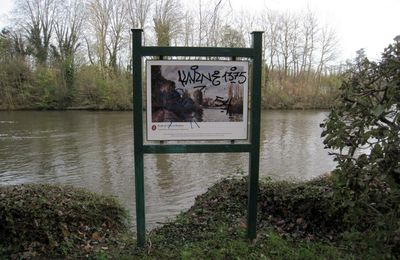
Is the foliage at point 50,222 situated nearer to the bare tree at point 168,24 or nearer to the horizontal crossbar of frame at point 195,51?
the horizontal crossbar of frame at point 195,51

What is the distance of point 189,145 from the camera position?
10.1 feet

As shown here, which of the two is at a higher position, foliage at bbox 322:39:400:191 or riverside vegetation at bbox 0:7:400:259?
foliage at bbox 322:39:400:191

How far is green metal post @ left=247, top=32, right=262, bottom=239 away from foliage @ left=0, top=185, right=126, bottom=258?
4.70 feet

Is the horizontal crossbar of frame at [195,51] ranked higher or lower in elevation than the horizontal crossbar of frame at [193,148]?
higher

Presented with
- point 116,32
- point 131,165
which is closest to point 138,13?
point 116,32

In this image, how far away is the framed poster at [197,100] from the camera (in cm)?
306

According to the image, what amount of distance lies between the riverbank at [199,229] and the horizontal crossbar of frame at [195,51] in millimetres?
1380

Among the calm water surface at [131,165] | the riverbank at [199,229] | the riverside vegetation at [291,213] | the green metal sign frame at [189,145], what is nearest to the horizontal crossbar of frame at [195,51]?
the green metal sign frame at [189,145]

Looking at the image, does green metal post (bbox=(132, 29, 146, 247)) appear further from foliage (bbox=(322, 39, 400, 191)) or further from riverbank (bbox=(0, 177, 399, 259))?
foliage (bbox=(322, 39, 400, 191))

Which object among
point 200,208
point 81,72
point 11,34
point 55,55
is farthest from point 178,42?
point 200,208

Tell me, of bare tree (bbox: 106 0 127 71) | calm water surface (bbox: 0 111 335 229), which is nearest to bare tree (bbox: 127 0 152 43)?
bare tree (bbox: 106 0 127 71)

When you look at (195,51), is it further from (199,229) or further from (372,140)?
(199,229)

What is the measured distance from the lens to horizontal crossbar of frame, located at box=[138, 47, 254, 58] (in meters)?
2.98

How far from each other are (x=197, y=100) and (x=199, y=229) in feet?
4.31
